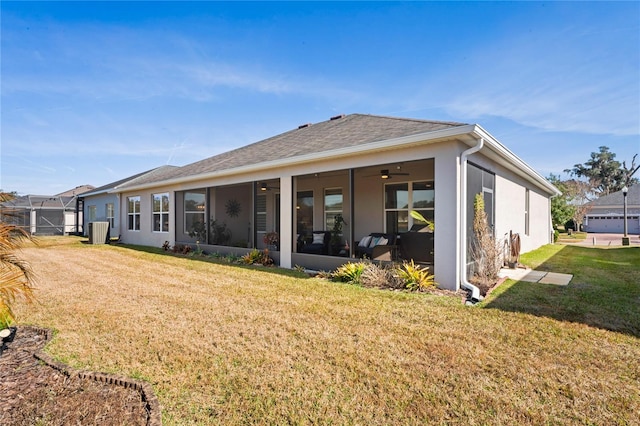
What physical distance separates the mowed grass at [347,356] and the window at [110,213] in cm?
1540

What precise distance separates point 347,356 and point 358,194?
8052 mm

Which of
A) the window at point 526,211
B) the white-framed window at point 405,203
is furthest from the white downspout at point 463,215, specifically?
the window at point 526,211

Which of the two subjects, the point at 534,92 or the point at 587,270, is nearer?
the point at 587,270

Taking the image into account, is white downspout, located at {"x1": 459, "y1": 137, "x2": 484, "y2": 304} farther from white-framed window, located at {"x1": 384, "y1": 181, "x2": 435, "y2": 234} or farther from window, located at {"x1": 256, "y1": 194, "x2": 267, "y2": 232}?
window, located at {"x1": 256, "y1": 194, "x2": 267, "y2": 232}

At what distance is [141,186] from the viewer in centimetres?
1514

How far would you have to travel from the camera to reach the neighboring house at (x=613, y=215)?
105 feet

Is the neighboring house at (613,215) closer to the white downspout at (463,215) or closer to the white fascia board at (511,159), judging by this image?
the white fascia board at (511,159)

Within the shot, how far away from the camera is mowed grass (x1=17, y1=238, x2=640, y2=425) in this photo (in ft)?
8.16

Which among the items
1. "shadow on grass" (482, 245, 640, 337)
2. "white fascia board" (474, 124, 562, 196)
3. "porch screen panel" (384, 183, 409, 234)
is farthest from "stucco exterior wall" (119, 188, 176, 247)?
"shadow on grass" (482, 245, 640, 337)

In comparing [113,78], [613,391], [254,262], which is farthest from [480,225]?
[113,78]

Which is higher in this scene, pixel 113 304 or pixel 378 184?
pixel 378 184

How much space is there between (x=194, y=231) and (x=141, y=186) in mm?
3717

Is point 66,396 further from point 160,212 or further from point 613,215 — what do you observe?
point 613,215

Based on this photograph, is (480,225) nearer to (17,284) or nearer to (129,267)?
(17,284)
